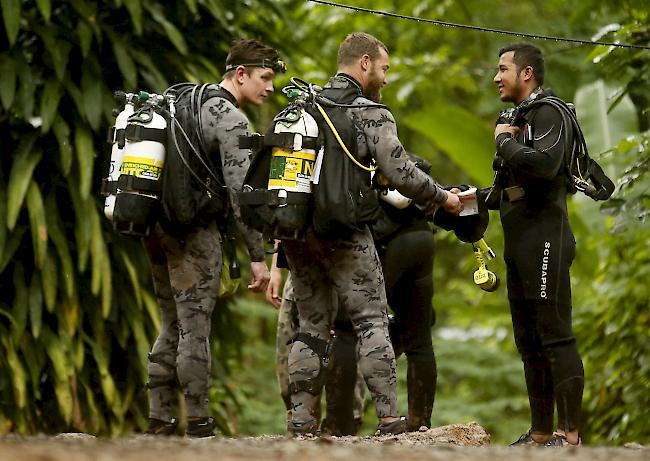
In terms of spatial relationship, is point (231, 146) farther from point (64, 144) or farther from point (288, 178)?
point (64, 144)

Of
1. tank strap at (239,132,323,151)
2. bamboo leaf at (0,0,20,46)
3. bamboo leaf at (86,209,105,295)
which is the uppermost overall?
bamboo leaf at (0,0,20,46)

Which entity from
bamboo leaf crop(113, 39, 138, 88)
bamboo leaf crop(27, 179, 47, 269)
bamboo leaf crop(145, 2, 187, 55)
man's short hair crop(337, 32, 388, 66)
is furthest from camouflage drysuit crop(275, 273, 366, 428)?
bamboo leaf crop(145, 2, 187, 55)

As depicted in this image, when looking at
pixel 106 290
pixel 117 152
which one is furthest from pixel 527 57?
pixel 106 290

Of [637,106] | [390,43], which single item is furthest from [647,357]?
[390,43]

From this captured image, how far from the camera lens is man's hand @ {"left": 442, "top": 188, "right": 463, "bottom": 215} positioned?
19.3 ft

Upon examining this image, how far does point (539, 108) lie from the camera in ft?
18.4

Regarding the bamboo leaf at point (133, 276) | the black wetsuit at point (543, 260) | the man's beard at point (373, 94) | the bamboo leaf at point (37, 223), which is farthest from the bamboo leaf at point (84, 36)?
the black wetsuit at point (543, 260)

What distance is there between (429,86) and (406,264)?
818 cm

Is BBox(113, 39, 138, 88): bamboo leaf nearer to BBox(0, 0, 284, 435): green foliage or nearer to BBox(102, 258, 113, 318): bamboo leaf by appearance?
BBox(0, 0, 284, 435): green foliage

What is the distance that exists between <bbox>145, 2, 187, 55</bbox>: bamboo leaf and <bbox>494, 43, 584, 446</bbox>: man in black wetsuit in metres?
3.89

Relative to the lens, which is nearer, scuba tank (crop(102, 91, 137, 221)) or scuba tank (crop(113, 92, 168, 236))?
scuba tank (crop(113, 92, 168, 236))

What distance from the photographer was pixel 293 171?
5.39 m

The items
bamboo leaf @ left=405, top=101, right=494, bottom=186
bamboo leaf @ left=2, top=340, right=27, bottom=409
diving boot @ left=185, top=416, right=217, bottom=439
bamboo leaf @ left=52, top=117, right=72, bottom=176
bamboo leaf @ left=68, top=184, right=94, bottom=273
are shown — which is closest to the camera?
diving boot @ left=185, top=416, right=217, bottom=439

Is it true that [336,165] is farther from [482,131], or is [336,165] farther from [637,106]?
[637,106]
